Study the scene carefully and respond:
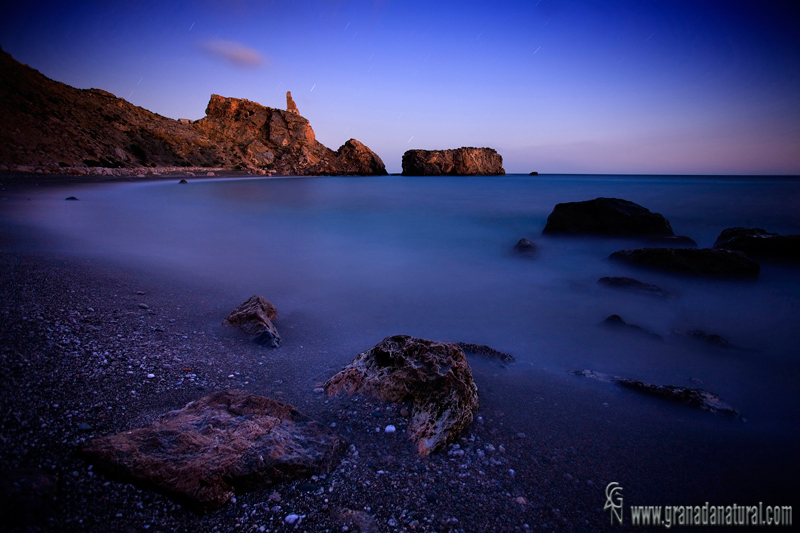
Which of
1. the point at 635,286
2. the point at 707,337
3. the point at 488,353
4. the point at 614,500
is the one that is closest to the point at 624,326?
the point at 707,337

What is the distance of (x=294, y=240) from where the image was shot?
979 centimetres

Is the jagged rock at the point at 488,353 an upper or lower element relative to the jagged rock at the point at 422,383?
lower

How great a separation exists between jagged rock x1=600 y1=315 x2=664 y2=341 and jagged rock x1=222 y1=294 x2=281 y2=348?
4098 millimetres

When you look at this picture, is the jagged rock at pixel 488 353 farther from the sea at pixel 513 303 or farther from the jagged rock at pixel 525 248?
the jagged rock at pixel 525 248

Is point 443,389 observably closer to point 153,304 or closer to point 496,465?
point 496,465

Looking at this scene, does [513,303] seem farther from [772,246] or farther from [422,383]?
[772,246]

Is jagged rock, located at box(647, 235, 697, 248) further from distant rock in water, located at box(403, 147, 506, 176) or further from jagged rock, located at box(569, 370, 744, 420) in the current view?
distant rock in water, located at box(403, 147, 506, 176)

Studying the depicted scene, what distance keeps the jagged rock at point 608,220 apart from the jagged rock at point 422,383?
8895 mm

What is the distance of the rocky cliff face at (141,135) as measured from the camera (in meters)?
30.5

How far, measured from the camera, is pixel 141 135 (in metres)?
49.1

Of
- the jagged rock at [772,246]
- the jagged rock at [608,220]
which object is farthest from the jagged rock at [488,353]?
the jagged rock at [608,220]

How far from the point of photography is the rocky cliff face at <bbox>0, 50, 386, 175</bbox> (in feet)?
100

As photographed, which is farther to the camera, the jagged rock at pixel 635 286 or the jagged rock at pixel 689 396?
the jagged rock at pixel 635 286

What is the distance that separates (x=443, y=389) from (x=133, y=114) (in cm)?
7273
